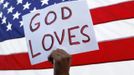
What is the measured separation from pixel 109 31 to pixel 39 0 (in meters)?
0.50

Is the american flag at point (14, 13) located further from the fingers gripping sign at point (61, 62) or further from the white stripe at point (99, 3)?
the fingers gripping sign at point (61, 62)

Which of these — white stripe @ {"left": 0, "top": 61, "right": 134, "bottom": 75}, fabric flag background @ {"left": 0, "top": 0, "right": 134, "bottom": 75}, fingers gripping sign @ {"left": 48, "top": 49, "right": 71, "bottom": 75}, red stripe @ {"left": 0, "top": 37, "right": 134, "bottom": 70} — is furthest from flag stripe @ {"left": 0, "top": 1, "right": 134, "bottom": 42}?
fingers gripping sign @ {"left": 48, "top": 49, "right": 71, "bottom": 75}

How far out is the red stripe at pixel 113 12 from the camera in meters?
1.71

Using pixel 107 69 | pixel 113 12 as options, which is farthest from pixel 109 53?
pixel 113 12

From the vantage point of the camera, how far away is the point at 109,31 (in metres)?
1.76

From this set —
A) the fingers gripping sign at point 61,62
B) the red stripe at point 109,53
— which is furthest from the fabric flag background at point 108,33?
the fingers gripping sign at point 61,62

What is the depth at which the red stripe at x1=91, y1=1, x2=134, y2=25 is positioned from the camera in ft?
5.62

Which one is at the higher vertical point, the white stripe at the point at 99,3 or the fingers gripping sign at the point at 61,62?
the white stripe at the point at 99,3

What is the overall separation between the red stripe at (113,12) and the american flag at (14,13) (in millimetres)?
291

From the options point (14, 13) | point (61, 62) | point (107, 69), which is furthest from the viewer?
point (14, 13)

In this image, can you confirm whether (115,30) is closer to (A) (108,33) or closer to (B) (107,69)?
(A) (108,33)

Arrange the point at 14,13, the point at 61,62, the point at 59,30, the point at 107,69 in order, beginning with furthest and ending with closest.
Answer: the point at 14,13
the point at 59,30
the point at 107,69
the point at 61,62

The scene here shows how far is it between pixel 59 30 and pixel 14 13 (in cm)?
38

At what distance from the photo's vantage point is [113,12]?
1.76 m
